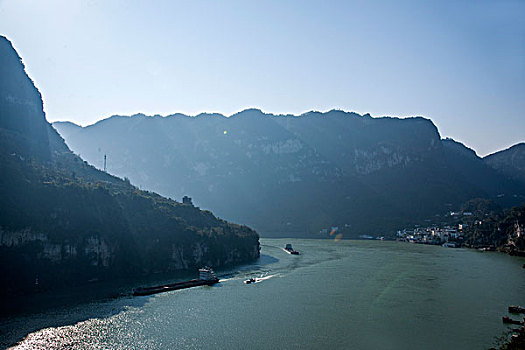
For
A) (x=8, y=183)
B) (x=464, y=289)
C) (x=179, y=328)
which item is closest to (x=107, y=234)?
(x=8, y=183)

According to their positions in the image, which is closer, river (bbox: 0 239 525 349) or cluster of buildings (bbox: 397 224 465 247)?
river (bbox: 0 239 525 349)

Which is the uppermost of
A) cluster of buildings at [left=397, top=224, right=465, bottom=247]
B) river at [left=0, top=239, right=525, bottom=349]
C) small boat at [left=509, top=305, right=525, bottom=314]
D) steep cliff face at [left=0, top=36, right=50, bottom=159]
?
steep cliff face at [left=0, top=36, right=50, bottom=159]

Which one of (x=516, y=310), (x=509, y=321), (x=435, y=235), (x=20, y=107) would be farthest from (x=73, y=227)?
(x=435, y=235)

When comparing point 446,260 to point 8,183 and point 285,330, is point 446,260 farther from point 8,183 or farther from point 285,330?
point 8,183

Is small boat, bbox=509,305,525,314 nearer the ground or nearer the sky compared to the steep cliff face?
nearer the ground

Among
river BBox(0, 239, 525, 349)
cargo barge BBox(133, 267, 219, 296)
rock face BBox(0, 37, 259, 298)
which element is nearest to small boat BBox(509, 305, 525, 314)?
river BBox(0, 239, 525, 349)

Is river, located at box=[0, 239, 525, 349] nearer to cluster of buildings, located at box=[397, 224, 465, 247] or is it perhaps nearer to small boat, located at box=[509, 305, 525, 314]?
small boat, located at box=[509, 305, 525, 314]

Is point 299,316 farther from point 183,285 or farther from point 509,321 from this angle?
point 183,285
